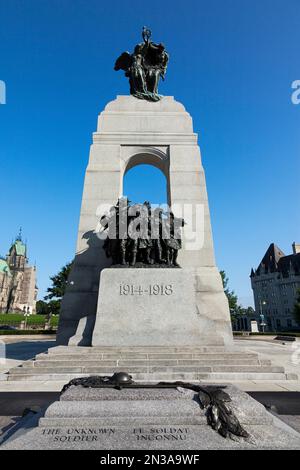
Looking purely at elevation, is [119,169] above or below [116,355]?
above

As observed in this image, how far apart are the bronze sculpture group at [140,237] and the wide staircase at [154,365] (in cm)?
369

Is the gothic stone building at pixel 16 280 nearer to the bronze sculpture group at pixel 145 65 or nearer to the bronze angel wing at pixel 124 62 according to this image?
the bronze angel wing at pixel 124 62

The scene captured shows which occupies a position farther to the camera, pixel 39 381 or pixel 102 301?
pixel 102 301

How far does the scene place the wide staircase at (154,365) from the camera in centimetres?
834

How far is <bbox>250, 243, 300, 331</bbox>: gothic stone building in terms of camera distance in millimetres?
88500

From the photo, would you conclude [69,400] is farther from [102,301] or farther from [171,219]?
[171,219]

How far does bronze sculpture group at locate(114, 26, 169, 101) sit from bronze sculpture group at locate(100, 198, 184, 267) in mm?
11326

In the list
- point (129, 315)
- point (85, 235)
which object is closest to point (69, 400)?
point (129, 315)

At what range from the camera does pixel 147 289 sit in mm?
11078

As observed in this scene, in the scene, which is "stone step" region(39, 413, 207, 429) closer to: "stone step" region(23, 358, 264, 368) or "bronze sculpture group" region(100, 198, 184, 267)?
"stone step" region(23, 358, 264, 368)

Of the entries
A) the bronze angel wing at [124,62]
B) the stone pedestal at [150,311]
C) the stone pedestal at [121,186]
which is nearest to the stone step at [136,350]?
the stone pedestal at [150,311]

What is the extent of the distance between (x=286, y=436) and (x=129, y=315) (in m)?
7.82

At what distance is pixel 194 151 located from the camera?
17156 mm
